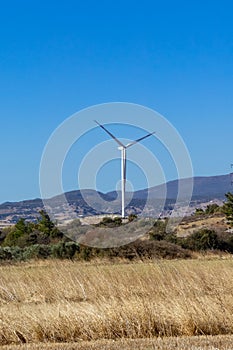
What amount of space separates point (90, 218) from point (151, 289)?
3597 cm

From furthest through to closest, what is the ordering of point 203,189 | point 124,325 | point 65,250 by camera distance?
point 203,189 → point 65,250 → point 124,325

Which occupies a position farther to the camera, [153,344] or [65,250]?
[65,250]

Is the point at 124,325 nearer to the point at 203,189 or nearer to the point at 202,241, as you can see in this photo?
the point at 202,241

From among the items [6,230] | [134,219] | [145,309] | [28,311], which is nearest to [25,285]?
[28,311]

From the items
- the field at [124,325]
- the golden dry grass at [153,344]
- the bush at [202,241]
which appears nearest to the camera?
the golden dry grass at [153,344]

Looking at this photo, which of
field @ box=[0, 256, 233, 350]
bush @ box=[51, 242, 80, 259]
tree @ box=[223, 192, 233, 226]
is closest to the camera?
field @ box=[0, 256, 233, 350]

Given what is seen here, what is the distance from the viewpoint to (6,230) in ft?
225

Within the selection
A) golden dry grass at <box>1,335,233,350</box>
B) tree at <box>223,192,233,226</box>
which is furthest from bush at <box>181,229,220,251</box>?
golden dry grass at <box>1,335,233,350</box>

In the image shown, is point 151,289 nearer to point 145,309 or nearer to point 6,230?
point 145,309

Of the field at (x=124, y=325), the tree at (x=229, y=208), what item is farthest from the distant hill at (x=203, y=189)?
the field at (x=124, y=325)

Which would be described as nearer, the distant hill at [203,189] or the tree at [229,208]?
the distant hill at [203,189]

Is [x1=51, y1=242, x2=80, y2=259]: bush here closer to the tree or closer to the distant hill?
the distant hill

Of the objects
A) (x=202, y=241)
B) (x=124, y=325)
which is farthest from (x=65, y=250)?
(x=124, y=325)

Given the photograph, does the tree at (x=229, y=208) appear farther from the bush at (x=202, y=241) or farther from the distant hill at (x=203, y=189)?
the bush at (x=202, y=241)
